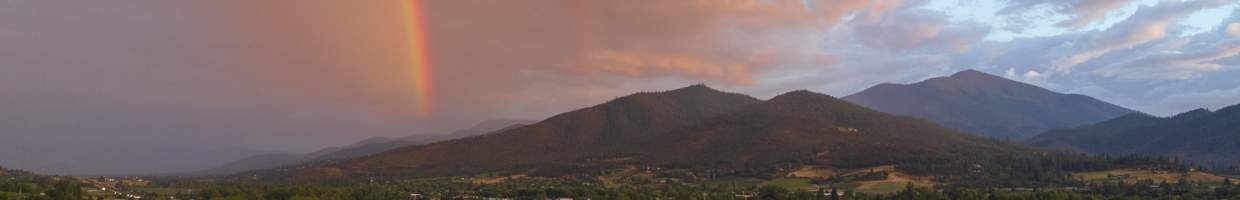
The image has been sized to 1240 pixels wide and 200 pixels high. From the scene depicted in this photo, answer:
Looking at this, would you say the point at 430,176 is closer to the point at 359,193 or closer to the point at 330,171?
the point at 330,171

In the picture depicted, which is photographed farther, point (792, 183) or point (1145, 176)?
point (792, 183)

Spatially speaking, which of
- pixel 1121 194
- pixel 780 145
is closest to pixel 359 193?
pixel 1121 194

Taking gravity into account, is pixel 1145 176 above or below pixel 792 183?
below

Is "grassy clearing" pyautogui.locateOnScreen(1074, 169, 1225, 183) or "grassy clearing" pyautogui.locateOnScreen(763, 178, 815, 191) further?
"grassy clearing" pyautogui.locateOnScreen(763, 178, 815, 191)

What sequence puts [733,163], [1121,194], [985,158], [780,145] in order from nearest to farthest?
1. [1121,194]
2. [985,158]
3. [733,163]
4. [780,145]

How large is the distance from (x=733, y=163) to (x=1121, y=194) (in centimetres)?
9026

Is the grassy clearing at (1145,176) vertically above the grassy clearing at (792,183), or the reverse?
the grassy clearing at (792,183)

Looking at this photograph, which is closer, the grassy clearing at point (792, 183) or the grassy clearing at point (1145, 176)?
the grassy clearing at point (1145, 176)

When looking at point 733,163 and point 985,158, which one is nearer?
point 985,158

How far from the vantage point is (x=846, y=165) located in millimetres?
168500

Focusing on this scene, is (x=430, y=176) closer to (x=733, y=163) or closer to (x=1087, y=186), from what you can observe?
(x=733, y=163)

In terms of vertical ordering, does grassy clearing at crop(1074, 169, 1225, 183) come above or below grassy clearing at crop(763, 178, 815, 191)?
below

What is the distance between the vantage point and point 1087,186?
395 feet

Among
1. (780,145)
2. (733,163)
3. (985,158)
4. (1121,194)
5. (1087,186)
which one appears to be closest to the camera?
(1121,194)
